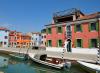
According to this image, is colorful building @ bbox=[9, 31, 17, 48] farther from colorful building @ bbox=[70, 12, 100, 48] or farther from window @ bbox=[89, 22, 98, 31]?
window @ bbox=[89, 22, 98, 31]

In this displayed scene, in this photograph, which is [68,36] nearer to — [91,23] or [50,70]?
[91,23]

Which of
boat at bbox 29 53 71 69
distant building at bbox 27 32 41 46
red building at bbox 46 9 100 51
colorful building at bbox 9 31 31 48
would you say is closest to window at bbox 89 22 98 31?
red building at bbox 46 9 100 51

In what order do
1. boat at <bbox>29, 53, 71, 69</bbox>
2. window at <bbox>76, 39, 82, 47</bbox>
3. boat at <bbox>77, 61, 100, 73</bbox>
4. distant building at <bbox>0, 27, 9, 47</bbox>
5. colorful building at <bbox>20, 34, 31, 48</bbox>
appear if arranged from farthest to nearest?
colorful building at <bbox>20, 34, 31, 48</bbox>, distant building at <bbox>0, 27, 9, 47</bbox>, window at <bbox>76, 39, 82, 47</bbox>, boat at <bbox>29, 53, 71, 69</bbox>, boat at <bbox>77, 61, 100, 73</bbox>

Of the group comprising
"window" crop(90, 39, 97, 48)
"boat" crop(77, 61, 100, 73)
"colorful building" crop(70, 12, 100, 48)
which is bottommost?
"boat" crop(77, 61, 100, 73)

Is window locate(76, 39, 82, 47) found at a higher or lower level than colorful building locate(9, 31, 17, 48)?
lower

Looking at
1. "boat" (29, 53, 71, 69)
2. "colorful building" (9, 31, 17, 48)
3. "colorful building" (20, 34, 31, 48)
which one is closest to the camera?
"boat" (29, 53, 71, 69)

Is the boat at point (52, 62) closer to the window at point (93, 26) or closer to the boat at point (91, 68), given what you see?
the boat at point (91, 68)

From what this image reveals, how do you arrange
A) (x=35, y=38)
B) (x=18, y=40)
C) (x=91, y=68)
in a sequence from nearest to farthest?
(x=91, y=68), (x=18, y=40), (x=35, y=38)

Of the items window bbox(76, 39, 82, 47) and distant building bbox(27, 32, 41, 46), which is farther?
distant building bbox(27, 32, 41, 46)

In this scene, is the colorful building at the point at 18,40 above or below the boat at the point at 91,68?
above

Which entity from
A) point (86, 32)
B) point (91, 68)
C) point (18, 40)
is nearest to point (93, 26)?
point (86, 32)

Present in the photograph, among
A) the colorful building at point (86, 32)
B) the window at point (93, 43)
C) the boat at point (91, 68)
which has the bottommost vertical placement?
the boat at point (91, 68)

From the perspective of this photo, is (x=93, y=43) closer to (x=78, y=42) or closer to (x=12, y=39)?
(x=78, y=42)

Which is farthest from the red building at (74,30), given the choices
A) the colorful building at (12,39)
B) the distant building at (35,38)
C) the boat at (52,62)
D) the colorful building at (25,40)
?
the distant building at (35,38)
